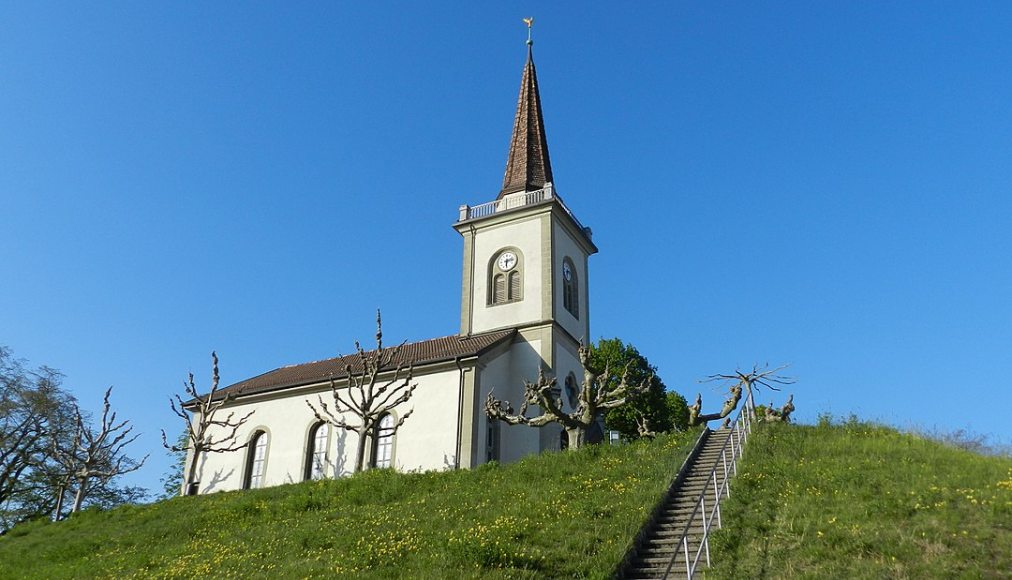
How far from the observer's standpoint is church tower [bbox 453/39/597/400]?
31.8 meters

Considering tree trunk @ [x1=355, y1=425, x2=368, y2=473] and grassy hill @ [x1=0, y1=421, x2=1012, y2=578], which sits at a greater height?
tree trunk @ [x1=355, y1=425, x2=368, y2=473]

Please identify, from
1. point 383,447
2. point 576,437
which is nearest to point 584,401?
point 576,437

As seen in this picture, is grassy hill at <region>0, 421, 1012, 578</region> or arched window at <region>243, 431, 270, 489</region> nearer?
grassy hill at <region>0, 421, 1012, 578</region>

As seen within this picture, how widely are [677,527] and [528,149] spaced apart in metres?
26.4

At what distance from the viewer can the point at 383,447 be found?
2953 centimetres

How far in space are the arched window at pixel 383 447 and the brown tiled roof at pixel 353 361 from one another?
267cm

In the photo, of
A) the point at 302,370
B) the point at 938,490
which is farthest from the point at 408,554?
the point at 302,370

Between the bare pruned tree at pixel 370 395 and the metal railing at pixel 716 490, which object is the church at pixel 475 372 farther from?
the metal railing at pixel 716 490

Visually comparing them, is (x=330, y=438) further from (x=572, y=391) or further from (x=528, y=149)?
(x=528, y=149)

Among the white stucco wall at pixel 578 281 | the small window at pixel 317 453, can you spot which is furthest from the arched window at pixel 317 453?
the white stucco wall at pixel 578 281

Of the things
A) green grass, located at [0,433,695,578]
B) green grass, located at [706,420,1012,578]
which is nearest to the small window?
green grass, located at [0,433,695,578]

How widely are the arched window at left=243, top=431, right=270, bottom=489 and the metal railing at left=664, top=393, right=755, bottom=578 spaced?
62.7 feet

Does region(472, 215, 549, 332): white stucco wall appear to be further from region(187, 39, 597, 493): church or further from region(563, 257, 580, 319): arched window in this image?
region(563, 257, 580, 319): arched window

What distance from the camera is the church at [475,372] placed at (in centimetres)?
2866
